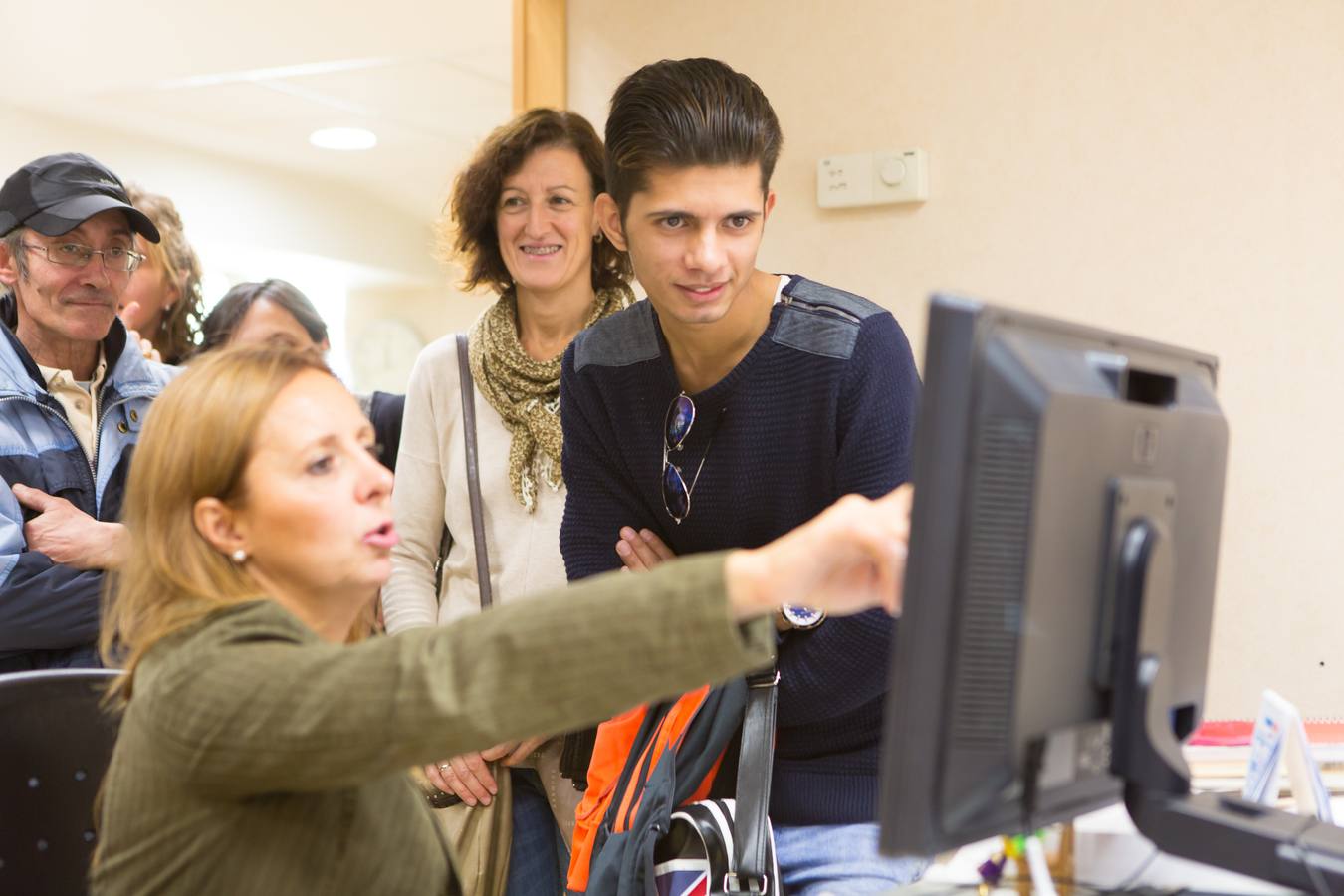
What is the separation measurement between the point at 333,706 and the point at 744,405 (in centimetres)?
85

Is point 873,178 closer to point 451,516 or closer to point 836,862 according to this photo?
point 451,516

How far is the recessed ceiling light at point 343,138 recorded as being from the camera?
540cm

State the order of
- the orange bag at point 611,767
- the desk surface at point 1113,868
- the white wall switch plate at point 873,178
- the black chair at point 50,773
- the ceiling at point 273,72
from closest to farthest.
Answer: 1. the desk surface at point 1113,868
2. the black chair at point 50,773
3. the orange bag at point 611,767
4. the white wall switch plate at point 873,178
5. the ceiling at point 273,72

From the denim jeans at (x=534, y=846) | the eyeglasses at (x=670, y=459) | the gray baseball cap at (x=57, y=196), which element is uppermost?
the gray baseball cap at (x=57, y=196)

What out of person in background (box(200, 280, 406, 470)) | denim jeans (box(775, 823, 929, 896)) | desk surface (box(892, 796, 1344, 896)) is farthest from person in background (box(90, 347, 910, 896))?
person in background (box(200, 280, 406, 470))

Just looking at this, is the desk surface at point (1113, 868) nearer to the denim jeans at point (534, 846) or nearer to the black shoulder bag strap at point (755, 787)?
the black shoulder bag strap at point (755, 787)

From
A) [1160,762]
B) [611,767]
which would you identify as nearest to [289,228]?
Result: [611,767]

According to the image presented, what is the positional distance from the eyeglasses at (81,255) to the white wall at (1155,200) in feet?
3.88

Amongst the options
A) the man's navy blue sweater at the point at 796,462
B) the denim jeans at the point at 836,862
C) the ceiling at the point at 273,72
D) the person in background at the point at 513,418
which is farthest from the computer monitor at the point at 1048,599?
the ceiling at the point at 273,72

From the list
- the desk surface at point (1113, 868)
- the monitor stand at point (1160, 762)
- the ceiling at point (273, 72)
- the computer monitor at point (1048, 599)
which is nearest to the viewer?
the computer monitor at point (1048, 599)

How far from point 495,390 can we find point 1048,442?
4.55 feet

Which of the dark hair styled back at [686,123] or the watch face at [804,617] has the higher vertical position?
the dark hair styled back at [686,123]

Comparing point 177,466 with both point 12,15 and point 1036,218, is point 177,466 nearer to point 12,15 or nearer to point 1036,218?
point 1036,218

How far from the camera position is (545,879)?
2051 millimetres
